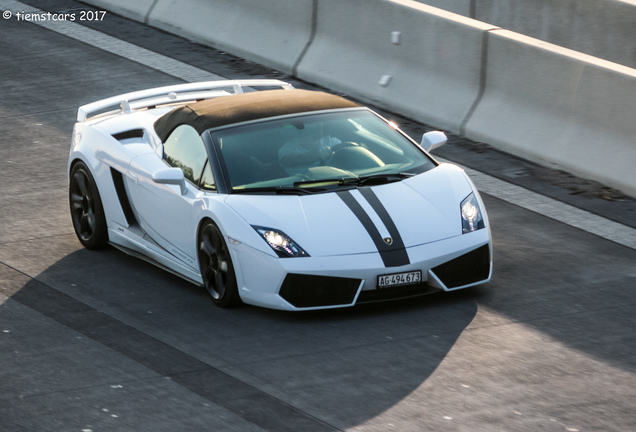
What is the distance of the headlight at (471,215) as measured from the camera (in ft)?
28.6

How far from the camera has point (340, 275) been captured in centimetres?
824

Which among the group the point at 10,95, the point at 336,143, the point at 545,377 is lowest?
the point at 10,95

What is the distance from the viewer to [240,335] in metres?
8.23

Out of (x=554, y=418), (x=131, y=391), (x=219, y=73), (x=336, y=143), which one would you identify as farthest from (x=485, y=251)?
(x=219, y=73)

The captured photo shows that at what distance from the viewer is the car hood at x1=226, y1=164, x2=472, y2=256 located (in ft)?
27.4

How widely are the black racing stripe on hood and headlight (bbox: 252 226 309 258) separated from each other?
491 millimetres

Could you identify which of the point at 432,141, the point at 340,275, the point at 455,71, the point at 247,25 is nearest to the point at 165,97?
the point at 432,141

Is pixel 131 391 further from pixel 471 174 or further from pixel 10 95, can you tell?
pixel 10 95

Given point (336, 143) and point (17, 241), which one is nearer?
point (336, 143)

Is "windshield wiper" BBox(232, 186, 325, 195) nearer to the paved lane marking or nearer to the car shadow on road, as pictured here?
the car shadow on road

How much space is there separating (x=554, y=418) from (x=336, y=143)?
10.8ft

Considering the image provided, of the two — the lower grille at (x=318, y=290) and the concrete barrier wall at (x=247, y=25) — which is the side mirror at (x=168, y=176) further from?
the concrete barrier wall at (x=247, y=25)

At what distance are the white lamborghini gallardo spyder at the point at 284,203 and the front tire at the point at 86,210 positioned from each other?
17mm

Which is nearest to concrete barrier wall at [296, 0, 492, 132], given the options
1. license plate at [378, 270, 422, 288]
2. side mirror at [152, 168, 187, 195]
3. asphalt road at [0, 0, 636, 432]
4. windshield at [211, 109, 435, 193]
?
asphalt road at [0, 0, 636, 432]
